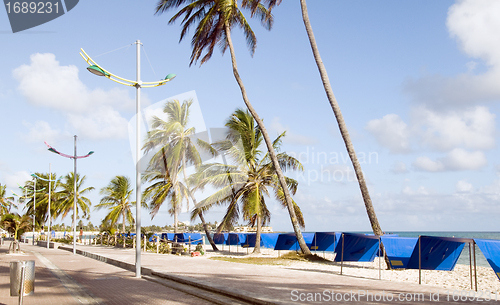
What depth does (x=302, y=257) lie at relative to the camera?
21.2 metres

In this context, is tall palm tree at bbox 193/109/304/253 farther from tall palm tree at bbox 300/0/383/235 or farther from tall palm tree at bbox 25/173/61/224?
tall palm tree at bbox 25/173/61/224

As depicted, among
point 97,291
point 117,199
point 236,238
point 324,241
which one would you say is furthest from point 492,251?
point 117,199

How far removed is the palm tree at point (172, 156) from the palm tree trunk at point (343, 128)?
14.7 meters

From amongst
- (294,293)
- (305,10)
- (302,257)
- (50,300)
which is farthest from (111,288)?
(305,10)

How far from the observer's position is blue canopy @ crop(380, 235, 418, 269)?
1456 cm

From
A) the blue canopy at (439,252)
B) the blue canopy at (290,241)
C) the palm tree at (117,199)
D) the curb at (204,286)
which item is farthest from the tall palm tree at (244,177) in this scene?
the palm tree at (117,199)

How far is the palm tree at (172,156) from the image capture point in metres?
31.8

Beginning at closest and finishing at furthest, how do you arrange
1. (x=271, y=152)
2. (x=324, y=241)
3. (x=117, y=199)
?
(x=271, y=152) < (x=324, y=241) < (x=117, y=199)

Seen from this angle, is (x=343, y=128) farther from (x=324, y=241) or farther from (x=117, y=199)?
(x=117, y=199)

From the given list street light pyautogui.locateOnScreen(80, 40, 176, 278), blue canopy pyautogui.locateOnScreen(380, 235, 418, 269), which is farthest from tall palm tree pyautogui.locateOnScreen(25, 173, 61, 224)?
blue canopy pyautogui.locateOnScreen(380, 235, 418, 269)

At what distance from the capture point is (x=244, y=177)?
24.6m

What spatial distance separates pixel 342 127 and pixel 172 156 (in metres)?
17.8

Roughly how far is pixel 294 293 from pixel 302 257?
1250 centimetres

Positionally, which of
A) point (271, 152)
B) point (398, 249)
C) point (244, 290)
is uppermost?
point (271, 152)
